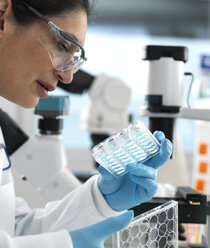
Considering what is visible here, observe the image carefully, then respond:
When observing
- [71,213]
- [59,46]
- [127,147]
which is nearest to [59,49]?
[59,46]

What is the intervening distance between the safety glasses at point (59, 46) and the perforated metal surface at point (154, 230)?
51 centimetres

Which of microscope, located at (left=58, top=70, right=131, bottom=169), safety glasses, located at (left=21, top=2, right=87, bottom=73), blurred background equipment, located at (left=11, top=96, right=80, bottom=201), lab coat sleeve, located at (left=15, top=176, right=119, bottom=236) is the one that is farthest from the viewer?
microscope, located at (left=58, top=70, right=131, bottom=169)

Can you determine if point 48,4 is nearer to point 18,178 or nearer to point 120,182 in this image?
A: point 120,182

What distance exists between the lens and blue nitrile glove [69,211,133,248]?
35.6 inches

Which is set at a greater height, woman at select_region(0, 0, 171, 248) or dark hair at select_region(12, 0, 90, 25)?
dark hair at select_region(12, 0, 90, 25)

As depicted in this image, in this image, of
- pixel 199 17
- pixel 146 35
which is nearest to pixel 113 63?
pixel 146 35

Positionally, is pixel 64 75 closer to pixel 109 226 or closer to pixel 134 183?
pixel 134 183

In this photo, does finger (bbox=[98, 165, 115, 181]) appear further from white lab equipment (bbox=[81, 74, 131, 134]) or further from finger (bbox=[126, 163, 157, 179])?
white lab equipment (bbox=[81, 74, 131, 134])

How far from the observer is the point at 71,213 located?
148 cm

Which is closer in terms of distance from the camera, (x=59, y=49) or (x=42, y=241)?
(x=42, y=241)

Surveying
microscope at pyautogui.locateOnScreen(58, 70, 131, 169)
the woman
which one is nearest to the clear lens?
the woman

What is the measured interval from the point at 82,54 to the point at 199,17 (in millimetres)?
4767

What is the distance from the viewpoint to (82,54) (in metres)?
1.33

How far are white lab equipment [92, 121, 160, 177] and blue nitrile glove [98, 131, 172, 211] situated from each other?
0.09 ft
